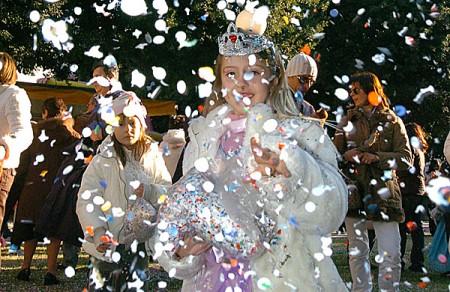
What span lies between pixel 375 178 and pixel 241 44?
10.5 feet

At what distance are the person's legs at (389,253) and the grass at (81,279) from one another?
1.09 m

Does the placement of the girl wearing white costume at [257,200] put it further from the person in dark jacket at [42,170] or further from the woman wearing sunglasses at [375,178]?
the person in dark jacket at [42,170]

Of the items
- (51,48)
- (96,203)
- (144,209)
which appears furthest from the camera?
(51,48)

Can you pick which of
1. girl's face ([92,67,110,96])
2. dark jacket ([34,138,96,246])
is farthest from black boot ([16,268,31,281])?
girl's face ([92,67,110,96])

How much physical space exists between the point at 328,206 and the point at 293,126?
0.43 m

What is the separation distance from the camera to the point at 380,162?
7.01 metres

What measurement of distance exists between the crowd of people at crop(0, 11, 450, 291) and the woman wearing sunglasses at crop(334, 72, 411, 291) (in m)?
Answer: 0.01

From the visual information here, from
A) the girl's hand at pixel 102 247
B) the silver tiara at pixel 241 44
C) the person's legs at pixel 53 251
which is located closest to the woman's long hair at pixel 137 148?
the girl's hand at pixel 102 247

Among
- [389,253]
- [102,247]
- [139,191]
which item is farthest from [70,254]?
[139,191]

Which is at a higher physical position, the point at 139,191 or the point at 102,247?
the point at 139,191

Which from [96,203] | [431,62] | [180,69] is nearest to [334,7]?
[431,62]

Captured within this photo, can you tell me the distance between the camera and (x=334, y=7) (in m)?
23.0

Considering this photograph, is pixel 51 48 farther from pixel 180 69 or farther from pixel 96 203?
pixel 96 203

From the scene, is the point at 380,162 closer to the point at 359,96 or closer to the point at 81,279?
the point at 359,96
